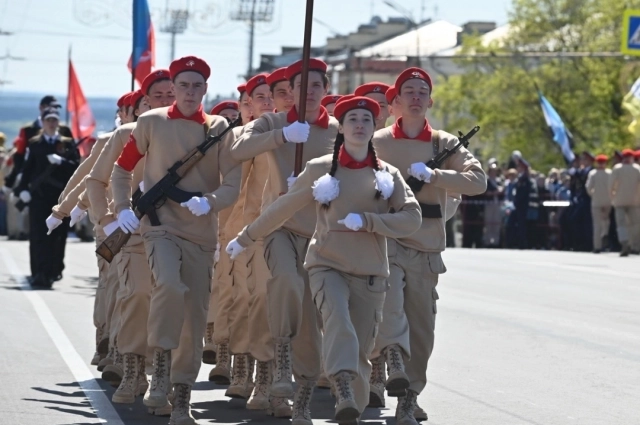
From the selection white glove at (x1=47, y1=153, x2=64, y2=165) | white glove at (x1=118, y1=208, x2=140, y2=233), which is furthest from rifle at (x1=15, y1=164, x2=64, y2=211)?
white glove at (x1=118, y1=208, x2=140, y2=233)

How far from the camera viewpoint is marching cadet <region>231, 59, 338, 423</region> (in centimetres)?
934

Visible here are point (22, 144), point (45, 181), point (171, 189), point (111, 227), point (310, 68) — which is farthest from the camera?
point (22, 144)

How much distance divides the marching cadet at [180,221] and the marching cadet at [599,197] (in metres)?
21.8

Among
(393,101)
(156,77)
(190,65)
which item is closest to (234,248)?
(190,65)

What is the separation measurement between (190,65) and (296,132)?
2.54 ft

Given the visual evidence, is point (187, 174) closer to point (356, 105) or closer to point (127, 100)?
point (356, 105)

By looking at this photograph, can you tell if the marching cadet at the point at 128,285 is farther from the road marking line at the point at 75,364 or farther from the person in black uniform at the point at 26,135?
the person in black uniform at the point at 26,135

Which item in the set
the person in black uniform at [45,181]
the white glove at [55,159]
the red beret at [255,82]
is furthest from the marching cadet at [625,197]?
the red beret at [255,82]

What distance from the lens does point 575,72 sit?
63.7m

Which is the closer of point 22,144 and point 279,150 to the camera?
point 279,150

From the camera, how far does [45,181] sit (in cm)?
1973

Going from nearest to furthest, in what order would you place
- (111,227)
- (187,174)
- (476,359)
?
(187,174) < (111,227) < (476,359)

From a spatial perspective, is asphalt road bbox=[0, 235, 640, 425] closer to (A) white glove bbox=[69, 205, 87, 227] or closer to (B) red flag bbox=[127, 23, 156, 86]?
(A) white glove bbox=[69, 205, 87, 227]

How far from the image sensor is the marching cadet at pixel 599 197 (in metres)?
30.8
